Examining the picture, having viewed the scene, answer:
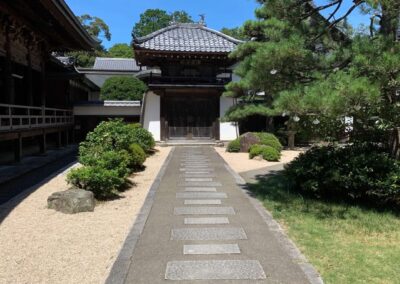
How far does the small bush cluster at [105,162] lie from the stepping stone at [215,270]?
4045mm

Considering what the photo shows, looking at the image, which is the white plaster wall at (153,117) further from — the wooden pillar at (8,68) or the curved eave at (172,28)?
the wooden pillar at (8,68)

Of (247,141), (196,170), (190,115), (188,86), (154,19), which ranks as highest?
(154,19)

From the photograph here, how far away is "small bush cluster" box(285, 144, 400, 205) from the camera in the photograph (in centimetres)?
745

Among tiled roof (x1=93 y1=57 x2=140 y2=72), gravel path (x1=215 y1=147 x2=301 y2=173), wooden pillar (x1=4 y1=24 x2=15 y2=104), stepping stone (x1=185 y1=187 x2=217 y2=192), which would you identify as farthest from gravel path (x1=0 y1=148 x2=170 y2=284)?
tiled roof (x1=93 y1=57 x2=140 y2=72)

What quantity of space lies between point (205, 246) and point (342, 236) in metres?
2.09

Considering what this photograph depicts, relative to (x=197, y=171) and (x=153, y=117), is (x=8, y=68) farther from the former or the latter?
(x=153, y=117)

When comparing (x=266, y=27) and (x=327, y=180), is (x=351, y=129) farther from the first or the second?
(x=266, y=27)

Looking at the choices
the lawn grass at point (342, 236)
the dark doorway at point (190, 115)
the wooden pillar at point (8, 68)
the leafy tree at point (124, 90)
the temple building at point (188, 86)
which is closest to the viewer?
the lawn grass at point (342, 236)

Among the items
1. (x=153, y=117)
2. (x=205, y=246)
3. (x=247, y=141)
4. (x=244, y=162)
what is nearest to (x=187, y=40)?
(x=153, y=117)

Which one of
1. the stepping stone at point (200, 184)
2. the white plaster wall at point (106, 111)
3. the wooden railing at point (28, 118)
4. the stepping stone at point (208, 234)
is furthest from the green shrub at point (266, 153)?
the white plaster wall at point (106, 111)

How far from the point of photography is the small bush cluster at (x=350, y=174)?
7.45 metres

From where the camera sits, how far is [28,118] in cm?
1472

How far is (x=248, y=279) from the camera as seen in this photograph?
176 inches

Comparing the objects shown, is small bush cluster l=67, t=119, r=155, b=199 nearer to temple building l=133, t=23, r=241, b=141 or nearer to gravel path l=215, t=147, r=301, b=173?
gravel path l=215, t=147, r=301, b=173
